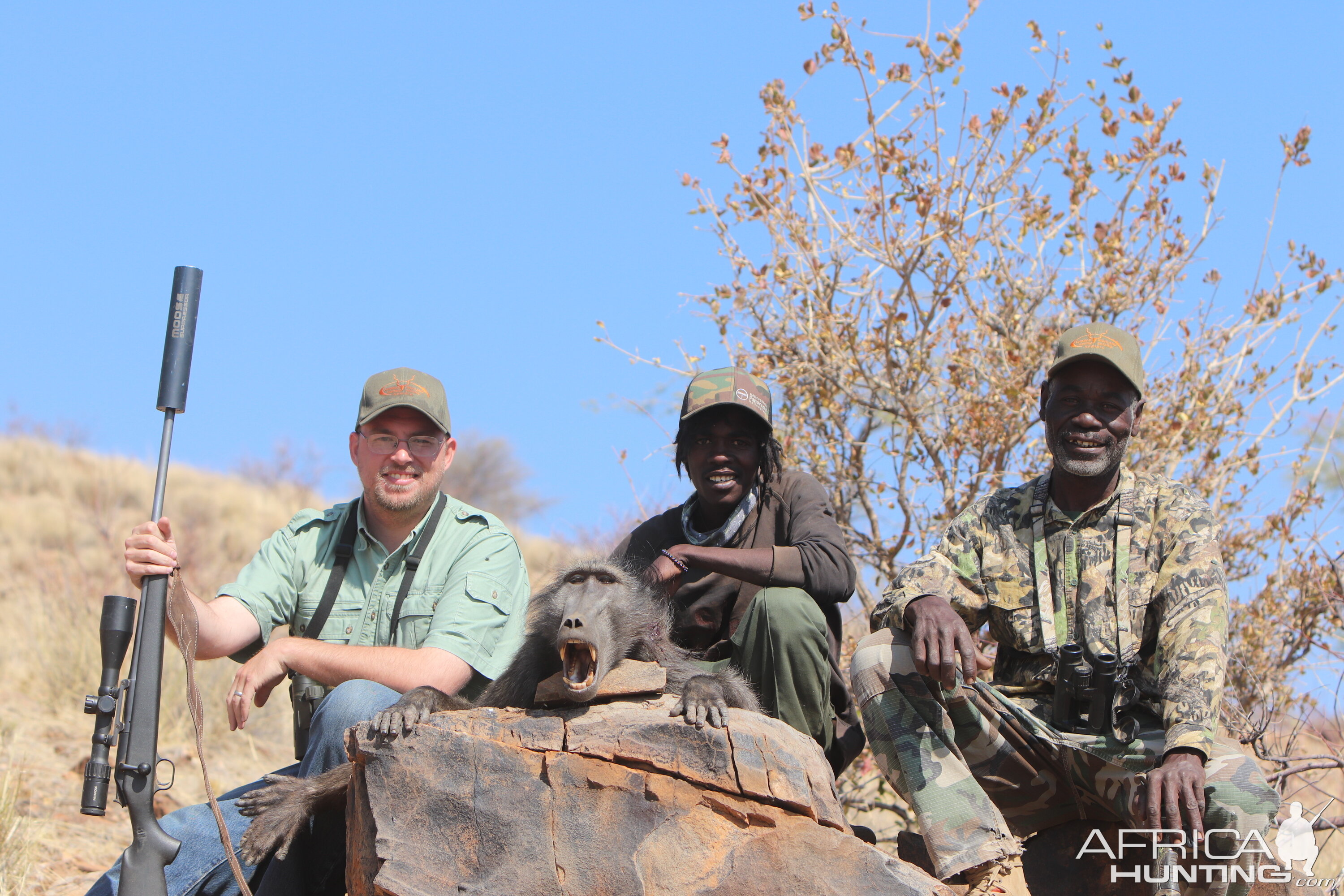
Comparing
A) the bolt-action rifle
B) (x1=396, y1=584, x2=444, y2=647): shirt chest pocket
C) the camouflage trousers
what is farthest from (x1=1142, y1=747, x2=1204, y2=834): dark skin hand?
the bolt-action rifle

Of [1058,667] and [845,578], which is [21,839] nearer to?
[845,578]

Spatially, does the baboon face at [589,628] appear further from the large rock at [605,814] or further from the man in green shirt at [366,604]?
the man in green shirt at [366,604]

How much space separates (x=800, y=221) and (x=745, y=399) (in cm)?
242

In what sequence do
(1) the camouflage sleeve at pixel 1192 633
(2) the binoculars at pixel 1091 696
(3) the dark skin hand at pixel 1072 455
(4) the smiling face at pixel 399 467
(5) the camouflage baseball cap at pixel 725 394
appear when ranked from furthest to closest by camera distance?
(4) the smiling face at pixel 399 467 < (5) the camouflage baseball cap at pixel 725 394 < (2) the binoculars at pixel 1091 696 < (3) the dark skin hand at pixel 1072 455 < (1) the camouflage sleeve at pixel 1192 633

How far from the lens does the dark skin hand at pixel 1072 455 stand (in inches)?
137

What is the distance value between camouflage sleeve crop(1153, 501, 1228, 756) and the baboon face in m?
1.57

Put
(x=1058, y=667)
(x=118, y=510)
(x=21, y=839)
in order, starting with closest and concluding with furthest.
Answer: (x=1058, y=667) < (x=21, y=839) < (x=118, y=510)

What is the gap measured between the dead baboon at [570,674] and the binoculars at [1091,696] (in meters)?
0.94

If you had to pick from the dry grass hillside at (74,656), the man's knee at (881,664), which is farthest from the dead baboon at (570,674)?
the dry grass hillside at (74,656)

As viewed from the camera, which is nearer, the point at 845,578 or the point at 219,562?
the point at 845,578

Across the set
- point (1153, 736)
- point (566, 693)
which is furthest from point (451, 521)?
point (1153, 736)

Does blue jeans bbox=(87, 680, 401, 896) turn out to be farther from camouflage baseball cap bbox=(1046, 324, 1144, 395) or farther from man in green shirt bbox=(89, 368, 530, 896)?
camouflage baseball cap bbox=(1046, 324, 1144, 395)

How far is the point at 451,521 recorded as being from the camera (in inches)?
174

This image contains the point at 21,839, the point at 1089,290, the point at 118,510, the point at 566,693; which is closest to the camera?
the point at 566,693
